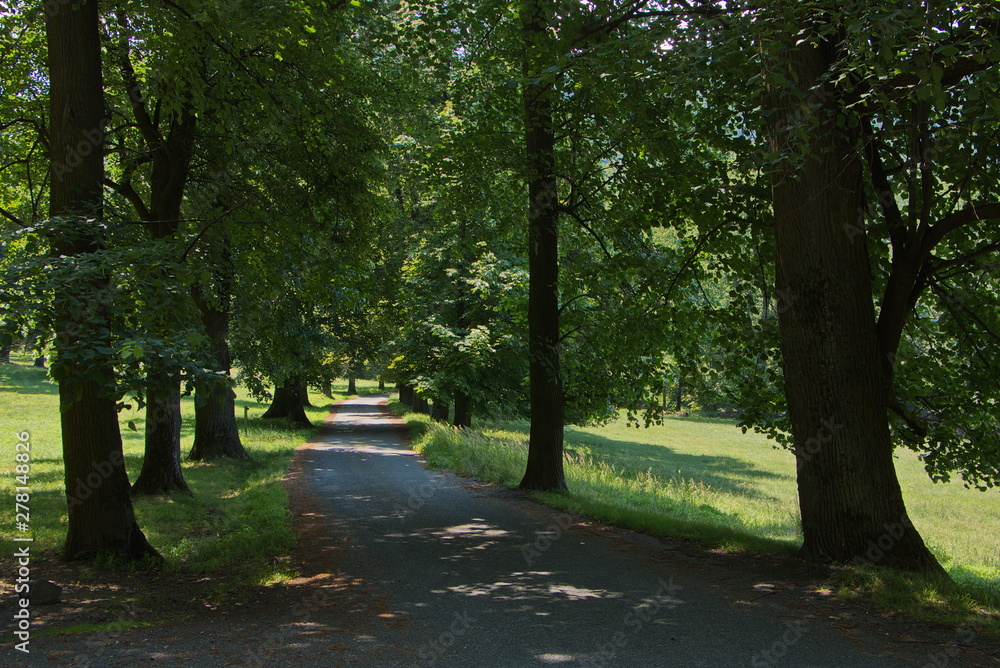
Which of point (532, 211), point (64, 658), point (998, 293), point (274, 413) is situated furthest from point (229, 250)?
point (274, 413)

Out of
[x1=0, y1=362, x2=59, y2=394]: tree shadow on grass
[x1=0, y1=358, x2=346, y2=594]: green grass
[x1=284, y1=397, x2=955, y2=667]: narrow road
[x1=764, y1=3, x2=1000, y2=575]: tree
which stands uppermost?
[x1=764, y1=3, x2=1000, y2=575]: tree

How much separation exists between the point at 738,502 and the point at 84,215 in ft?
58.9

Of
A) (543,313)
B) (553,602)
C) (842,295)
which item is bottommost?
(553,602)

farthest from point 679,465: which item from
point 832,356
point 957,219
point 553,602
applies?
point 553,602

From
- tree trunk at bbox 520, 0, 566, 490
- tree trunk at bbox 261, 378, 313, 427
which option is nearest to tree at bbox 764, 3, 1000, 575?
tree trunk at bbox 520, 0, 566, 490

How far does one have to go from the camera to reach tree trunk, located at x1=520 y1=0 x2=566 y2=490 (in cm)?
1272

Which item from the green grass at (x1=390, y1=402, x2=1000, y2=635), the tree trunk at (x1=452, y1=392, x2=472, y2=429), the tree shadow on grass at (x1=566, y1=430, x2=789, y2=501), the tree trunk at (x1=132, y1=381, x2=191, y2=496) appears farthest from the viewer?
the tree trunk at (x1=452, y1=392, x2=472, y2=429)

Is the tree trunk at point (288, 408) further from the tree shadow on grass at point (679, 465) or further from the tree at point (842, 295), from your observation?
the tree at point (842, 295)

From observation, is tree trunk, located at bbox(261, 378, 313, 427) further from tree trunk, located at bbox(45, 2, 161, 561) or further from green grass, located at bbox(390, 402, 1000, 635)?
tree trunk, located at bbox(45, 2, 161, 561)

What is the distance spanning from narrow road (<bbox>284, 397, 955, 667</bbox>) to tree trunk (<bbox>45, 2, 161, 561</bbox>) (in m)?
2.71

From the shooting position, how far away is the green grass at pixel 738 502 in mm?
6198

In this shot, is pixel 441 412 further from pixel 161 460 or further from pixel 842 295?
pixel 842 295

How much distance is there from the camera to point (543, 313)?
13.4m

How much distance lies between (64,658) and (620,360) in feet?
29.8
